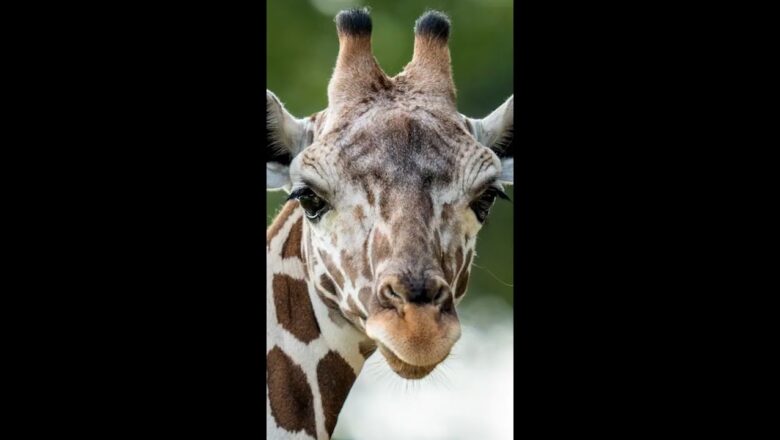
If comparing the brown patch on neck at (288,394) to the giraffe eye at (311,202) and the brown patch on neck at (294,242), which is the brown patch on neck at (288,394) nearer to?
the brown patch on neck at (294,242)

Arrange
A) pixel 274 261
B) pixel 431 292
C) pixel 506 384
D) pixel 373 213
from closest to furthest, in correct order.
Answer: pixel 431 292, pixel 373 213, pixel 506 384, pixel 274 261

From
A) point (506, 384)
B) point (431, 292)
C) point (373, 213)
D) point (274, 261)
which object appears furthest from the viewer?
point (274, 261)

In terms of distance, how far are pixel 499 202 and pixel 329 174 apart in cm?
81

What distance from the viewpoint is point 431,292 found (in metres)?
3.24

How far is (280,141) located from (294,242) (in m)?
0.48

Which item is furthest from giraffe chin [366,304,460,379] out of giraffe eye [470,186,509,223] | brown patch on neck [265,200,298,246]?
brown patch on neck [265,200,298,246]

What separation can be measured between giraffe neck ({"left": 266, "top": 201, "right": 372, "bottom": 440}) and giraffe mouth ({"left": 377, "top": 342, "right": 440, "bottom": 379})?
20.9 inches

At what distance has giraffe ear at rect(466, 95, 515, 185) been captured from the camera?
3.95 m

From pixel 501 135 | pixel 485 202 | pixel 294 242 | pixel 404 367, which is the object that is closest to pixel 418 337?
pixel 404 367

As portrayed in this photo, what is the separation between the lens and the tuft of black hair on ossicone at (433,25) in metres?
3.96

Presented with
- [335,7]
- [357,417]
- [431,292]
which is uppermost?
[335,7]

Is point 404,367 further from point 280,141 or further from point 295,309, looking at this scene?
point 280,141

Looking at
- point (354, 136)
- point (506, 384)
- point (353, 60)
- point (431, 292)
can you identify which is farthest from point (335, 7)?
point (506, 384)
